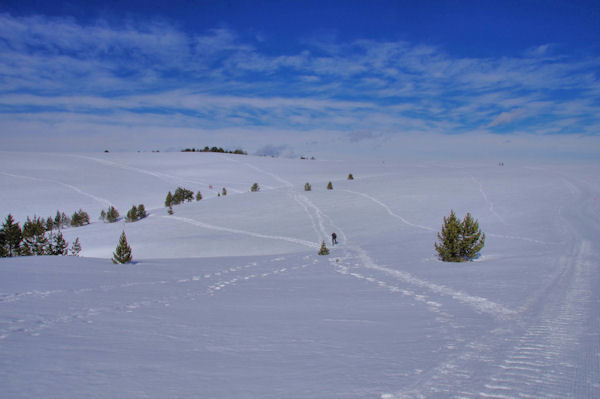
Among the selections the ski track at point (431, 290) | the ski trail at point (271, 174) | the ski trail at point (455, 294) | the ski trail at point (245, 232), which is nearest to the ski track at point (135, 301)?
the ski track at point (431, 290)

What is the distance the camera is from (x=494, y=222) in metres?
24.8

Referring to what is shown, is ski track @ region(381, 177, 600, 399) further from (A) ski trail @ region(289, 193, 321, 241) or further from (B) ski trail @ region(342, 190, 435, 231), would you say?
(A) ski trail @ region(289, 193, 321, 241)

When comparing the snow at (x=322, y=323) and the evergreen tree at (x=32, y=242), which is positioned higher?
the evergreen tree at (x=32, y=242)

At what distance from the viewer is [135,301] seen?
7.56 m

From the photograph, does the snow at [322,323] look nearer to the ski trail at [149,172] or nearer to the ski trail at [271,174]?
the ski trail at [271,174]

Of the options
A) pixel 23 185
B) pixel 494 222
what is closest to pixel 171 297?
pixel 494 222

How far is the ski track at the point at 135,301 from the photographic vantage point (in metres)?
5.16

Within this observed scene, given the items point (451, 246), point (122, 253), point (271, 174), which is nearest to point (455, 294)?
point (451, 246)

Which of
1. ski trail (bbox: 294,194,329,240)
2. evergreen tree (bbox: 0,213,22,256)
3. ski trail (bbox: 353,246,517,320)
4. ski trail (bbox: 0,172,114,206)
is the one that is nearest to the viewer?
ski trail (bbox: 353,246,517,320)

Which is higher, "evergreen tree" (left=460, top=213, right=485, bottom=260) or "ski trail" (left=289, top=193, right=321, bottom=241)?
"ski trail" (left=289, top=193, right=321, bottom=241)

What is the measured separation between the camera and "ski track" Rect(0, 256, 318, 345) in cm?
516

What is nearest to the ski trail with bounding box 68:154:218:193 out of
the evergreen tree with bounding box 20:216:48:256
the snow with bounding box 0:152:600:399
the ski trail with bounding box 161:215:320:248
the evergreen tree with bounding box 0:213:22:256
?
the ski trail with bounding box 161:215:320:248

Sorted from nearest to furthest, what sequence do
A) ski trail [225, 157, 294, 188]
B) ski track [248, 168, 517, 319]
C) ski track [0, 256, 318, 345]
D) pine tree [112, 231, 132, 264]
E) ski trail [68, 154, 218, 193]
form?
ski track [0, 256, 318, 345], ski track [248, 168, 517, 319], pine tree [112, 231, 132, 264], ski trail [225, 157, 294, 188], ski trail [68, 154, 218, 193]

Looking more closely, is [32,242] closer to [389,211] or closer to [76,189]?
[389,211]
